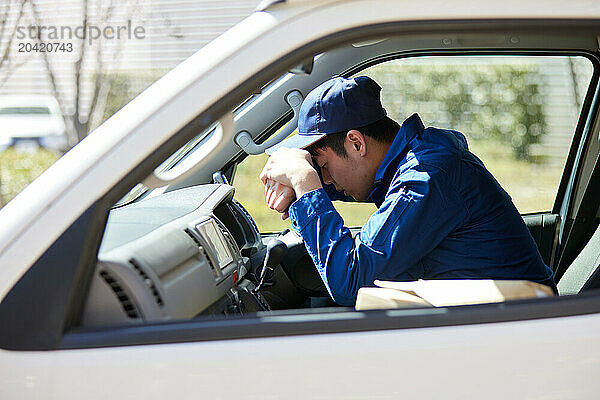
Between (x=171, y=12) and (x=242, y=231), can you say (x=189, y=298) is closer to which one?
(x=242, y=231)

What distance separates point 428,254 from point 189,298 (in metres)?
0.75

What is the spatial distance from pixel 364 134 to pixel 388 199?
375 mm

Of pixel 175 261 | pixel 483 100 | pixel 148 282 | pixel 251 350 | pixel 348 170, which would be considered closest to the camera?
pixel 251 350

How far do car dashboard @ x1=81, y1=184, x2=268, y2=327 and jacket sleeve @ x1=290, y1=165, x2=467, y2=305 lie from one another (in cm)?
28

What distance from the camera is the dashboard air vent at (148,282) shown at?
1379mm

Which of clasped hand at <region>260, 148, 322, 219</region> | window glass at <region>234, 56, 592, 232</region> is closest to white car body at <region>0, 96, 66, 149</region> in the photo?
window glass at <region>234, 56, 592, 232</region>

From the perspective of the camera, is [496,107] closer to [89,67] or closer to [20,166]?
[89,67]

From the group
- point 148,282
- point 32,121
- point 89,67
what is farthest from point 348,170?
point 32,121

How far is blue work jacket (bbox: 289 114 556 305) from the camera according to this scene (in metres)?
1.83

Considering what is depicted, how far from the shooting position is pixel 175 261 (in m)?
1.58

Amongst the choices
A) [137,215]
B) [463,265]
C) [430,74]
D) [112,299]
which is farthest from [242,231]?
[430,74]

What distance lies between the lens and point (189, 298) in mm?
1522

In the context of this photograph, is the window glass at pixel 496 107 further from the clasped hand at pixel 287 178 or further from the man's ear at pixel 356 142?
the clasped hand at pixel 287 178

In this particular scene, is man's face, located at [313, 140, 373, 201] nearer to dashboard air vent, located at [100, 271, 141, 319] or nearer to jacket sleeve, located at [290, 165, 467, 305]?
jacket sleeve, located at [290, 165, 467, 305]
